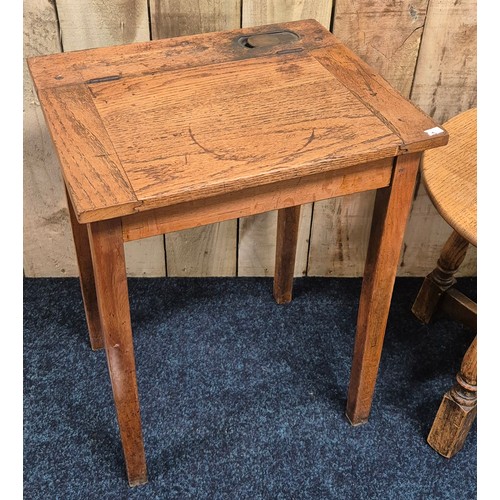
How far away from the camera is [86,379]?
139 cm

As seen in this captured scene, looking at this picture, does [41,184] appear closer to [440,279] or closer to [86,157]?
[86,157]

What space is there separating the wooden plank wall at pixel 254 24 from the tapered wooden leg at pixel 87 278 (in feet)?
0.68

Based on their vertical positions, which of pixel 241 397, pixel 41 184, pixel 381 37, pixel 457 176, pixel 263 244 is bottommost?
pixel 241 397

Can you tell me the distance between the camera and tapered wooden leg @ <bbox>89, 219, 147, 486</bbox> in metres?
0.89

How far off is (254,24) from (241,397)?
0.70m

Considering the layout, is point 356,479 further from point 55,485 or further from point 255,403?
point 55,485

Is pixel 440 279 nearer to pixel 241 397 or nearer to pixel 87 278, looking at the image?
pixel 241 397

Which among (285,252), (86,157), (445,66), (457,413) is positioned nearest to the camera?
(86,157)

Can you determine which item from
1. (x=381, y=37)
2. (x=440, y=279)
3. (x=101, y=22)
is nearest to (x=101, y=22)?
(x=101, y=22)

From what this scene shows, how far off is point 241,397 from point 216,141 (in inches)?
24.0

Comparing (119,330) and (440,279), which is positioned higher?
(119,330)

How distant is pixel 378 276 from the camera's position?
110cm

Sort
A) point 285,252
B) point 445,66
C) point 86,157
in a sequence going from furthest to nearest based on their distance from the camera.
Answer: point 285,252 < point 445,66 < point 86,157

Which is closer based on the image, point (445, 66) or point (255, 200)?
point (255, 200)
